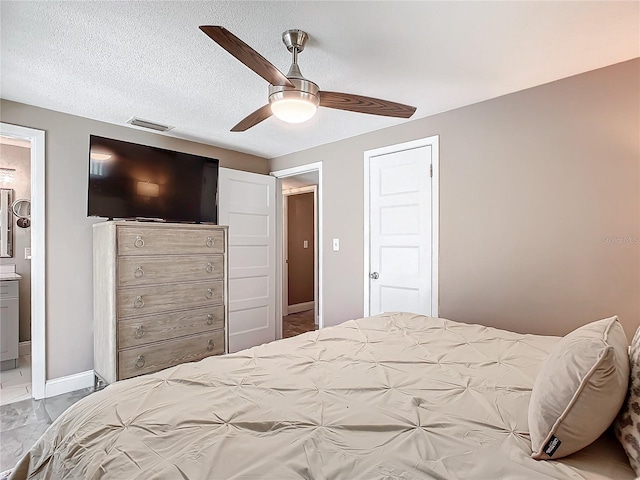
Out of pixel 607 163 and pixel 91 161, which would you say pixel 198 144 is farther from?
pixel 607 163

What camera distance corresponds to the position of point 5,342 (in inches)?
137

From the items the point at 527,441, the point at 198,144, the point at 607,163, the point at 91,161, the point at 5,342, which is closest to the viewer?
the point at 527,441

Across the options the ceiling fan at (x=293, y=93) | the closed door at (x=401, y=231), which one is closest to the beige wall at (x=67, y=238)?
the ceiling fan at (x=293, y=93)

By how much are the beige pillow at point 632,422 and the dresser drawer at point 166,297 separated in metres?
2.83

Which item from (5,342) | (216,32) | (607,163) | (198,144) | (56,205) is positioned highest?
(198,144)

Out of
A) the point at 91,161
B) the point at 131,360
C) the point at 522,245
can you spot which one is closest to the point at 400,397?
the point at 522,245

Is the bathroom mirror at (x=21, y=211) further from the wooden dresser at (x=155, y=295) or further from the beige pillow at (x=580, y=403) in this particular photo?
the beige pillow at (x=580, y=403)

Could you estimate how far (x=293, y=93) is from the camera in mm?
1703

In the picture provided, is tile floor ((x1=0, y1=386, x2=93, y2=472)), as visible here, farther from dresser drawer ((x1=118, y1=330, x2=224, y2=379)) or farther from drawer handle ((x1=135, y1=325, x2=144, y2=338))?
drawer handle ((x1=135, y1=325, x2=144, y2=338))

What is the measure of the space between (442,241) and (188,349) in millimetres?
2358

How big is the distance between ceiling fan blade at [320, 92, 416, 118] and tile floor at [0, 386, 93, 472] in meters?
2.68

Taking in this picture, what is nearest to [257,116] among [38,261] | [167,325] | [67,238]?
[167,325]

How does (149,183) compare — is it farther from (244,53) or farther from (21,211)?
(21,211)

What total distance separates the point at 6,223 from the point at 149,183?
7.65ft
